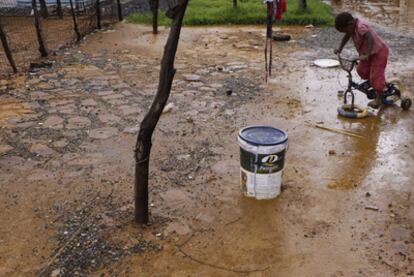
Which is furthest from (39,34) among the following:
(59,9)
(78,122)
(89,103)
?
(59,9)

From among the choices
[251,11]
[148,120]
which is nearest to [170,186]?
[148,120]

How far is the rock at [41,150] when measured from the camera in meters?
5.24

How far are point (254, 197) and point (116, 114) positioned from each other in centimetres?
289

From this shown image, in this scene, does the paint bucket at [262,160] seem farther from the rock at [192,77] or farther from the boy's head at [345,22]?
the rock at [192,77]

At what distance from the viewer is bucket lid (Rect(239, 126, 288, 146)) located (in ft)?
13.2

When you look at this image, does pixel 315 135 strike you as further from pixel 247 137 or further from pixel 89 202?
pixel 89 202

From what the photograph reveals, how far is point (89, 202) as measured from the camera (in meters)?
4.26

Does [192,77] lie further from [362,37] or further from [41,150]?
[41,150]

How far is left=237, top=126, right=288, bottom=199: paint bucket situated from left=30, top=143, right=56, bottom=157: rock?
7.77 ft

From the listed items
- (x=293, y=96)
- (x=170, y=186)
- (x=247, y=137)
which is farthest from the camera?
(x=293, y=96)

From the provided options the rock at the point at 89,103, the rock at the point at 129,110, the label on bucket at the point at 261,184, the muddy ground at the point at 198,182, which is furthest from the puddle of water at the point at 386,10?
the label on bucket at the point at 261,184

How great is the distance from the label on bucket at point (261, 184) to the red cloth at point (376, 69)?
2.67 m

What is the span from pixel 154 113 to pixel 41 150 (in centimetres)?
235

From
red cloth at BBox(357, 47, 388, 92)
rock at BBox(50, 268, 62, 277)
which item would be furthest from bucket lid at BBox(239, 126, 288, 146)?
red cloth at BBox(357, 47, 388, 92)
